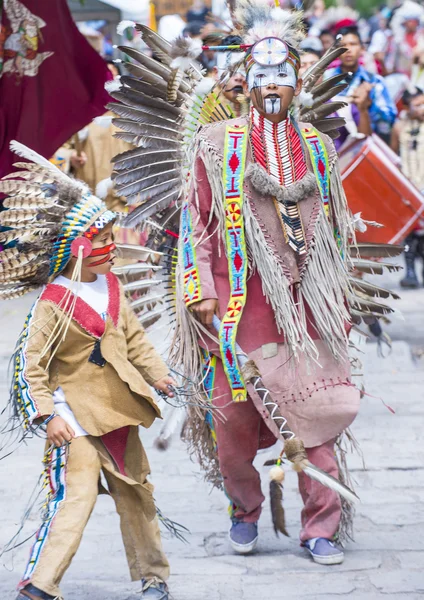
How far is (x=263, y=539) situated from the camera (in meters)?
4.58

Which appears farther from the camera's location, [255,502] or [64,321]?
[255,502]

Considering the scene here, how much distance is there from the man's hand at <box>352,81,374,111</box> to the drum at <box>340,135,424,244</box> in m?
1.21

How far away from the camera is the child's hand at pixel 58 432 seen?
3590 mm

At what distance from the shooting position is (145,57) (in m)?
4.61

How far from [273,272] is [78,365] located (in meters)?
0.84

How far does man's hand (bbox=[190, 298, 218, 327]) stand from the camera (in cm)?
418

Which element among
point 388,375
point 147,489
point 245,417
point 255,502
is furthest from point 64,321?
point 388,375

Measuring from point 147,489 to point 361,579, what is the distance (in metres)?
0.89

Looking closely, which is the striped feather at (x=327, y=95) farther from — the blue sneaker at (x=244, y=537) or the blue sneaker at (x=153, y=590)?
the blue sneaker at (x=153, y=590)

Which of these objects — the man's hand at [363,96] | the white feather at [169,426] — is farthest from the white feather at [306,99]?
the man's hand at [363,96]

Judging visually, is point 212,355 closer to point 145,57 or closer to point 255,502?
point 255,502

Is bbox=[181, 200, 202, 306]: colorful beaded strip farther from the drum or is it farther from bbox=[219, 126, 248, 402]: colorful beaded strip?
the drum

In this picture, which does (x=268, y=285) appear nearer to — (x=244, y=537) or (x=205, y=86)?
(x=205, y=86)

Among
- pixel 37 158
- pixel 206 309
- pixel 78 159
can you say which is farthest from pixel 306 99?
pixel 78 159
